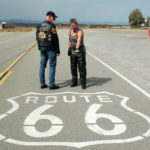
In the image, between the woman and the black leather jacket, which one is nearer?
the black leather jacket

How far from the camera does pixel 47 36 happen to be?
6500 mm

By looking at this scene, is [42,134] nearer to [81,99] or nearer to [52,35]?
[81,99]

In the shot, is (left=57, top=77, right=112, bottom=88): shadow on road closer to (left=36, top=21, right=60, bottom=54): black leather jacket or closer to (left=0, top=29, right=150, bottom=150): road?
(left=0, top=29, right=150, bottom=150): road

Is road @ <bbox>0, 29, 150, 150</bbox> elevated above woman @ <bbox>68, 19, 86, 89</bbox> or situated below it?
below

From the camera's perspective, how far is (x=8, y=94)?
642 cm

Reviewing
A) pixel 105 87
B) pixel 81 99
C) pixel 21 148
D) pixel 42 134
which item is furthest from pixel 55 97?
pixel 21 148

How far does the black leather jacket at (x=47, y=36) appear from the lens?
6.41 meters

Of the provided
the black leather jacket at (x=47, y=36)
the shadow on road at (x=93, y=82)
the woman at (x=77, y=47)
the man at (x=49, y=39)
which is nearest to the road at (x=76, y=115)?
the shadow on road at (x=93, y=82)

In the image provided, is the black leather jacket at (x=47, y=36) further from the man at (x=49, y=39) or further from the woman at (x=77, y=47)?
the woman at (x=77, y=47)

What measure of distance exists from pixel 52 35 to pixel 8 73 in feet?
11.8

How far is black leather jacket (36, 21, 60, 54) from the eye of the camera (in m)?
6.41

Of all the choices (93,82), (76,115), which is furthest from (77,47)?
(76,115)

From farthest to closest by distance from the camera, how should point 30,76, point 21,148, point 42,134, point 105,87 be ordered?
point 30,76 → point 105,87 → point 42,134 → point 21,148

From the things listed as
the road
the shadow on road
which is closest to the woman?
the shadow on road
